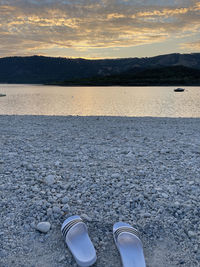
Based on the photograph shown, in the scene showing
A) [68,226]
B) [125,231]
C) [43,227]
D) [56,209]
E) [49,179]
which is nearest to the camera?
[125,231]

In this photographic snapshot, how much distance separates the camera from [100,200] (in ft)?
15.7

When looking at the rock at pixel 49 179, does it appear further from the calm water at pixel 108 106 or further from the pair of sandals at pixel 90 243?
the calm water at pixel 108 106

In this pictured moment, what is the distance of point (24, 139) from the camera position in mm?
10438

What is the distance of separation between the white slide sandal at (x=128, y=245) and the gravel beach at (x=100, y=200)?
14 cm

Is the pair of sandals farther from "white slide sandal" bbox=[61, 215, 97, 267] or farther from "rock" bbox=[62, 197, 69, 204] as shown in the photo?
"rock" bbox=[62, 197, 69, 204]

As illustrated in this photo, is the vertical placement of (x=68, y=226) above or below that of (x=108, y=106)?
above

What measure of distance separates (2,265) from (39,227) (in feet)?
2.64

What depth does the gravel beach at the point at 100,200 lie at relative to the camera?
11.5ft

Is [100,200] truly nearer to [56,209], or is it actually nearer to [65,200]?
[65,200]

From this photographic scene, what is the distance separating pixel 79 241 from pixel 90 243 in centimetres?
19

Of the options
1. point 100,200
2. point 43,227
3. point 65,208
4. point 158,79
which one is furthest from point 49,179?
point 158,79

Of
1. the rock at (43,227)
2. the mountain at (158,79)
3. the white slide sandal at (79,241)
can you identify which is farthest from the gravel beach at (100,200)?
the mountain at (158,79)

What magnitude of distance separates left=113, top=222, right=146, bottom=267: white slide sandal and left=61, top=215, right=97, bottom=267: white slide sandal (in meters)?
0.42

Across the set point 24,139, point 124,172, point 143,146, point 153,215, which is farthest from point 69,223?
point 24,139
